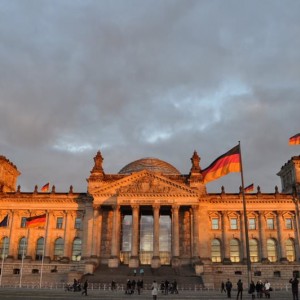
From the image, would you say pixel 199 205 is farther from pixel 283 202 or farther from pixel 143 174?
pixel 283 202

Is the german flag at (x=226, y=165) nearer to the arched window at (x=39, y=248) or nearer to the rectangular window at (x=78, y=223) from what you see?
the rectangular window at (x=78, y=223)

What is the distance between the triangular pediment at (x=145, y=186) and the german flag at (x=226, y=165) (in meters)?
30.8

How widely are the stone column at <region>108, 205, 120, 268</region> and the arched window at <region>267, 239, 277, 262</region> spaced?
94.8 feet

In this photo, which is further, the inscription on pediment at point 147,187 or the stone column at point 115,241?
the inscription on pediment at point 147,187

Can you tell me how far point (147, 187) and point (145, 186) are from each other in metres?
0.41

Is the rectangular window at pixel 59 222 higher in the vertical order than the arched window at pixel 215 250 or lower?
higher

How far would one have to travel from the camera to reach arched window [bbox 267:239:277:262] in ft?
251

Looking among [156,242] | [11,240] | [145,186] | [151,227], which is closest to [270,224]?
[151,227]

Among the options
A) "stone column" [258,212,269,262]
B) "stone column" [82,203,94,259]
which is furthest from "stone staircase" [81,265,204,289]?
"stone column" [258,212,269,262]

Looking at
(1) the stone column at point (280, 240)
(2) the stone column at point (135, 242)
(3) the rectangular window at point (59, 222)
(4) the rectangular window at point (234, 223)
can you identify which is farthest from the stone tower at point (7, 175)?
(1) the stone column at point (280, 240)

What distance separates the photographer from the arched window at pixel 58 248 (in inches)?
3071

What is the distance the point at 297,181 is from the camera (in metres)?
81.2

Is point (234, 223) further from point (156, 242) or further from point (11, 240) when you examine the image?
point (11, 240)

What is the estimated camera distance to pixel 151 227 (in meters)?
80.2
